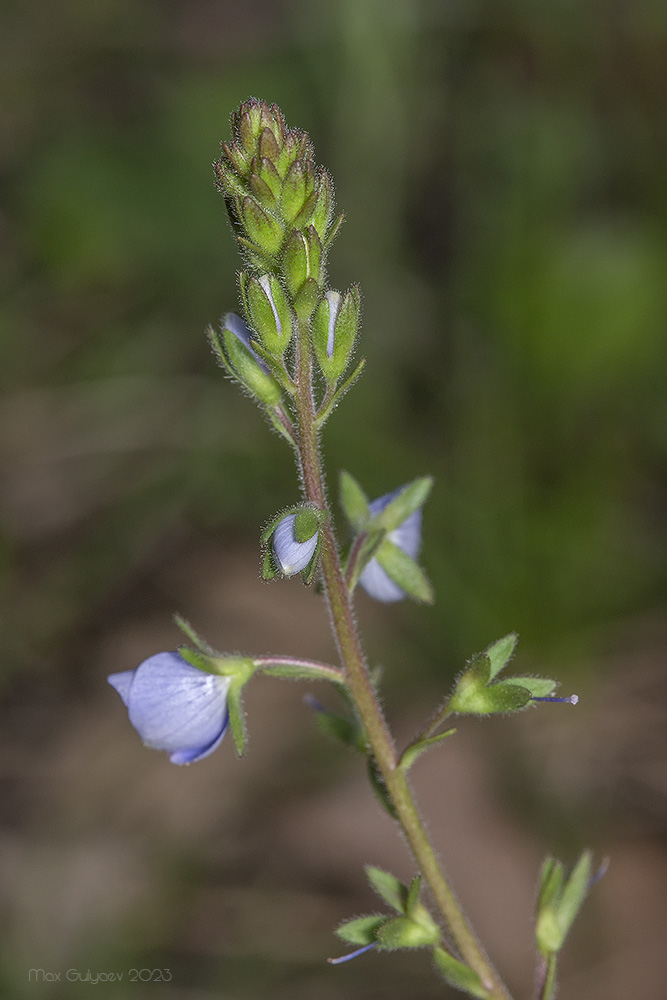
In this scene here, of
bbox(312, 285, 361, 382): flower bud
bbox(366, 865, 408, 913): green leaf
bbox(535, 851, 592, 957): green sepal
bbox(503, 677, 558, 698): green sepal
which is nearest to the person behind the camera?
bbox(312, 285, 361, 382): flower bud

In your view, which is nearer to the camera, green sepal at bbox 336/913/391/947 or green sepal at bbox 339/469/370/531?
green sepal at bbox 336/913/391/947

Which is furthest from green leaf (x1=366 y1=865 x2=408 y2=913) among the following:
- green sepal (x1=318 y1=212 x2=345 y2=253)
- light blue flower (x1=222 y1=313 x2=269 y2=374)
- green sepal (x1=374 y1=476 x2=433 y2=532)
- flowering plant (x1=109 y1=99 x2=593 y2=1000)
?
green sepal (x1=318 y1=212 x2=345 y2=253)

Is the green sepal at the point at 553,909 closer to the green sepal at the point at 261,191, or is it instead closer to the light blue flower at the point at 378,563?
the light blue flower at the point at 378,563

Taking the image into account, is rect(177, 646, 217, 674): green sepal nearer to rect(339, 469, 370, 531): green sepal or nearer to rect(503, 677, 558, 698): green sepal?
rect(339, 469, 370, 531): green sepal

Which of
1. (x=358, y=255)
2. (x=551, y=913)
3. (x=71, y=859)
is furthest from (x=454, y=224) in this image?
(x=551, y=913)

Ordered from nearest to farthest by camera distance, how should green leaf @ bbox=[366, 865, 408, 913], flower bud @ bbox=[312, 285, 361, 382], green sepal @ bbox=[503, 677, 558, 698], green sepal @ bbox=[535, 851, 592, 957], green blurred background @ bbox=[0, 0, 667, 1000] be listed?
flower bud @ bbox=[312, 285, 361, 382] < green sepal @ bbox=[503, 677, 558, 698] < green leaf @ bbox=[366, 865, 408, 913] < green sepal @ bbox=[535, 851, 592, 957] < green blurred background @ bbox=[0, 0, 667, 1000]

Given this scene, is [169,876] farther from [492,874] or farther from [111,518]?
[111,518]

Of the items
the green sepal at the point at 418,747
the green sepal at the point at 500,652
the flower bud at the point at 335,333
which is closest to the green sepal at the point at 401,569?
the green sepal at the point at 500,652

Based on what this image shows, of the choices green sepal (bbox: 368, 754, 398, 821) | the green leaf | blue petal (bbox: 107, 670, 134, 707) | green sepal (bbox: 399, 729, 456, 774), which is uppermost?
blue petal (bbox: 107, 670, 134, 707)
